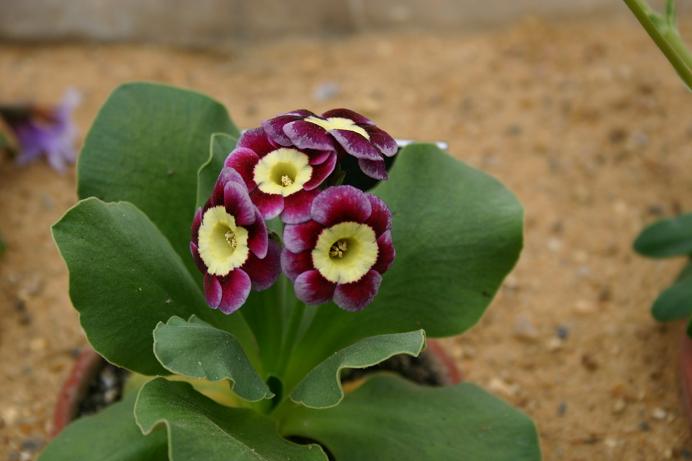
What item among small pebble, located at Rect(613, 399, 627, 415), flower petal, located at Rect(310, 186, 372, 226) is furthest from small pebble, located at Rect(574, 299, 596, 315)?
flower petal, located at Rect(310, 186, 372, 226)

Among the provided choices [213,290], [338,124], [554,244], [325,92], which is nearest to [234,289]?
[213,290]

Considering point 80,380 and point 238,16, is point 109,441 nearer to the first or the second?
point 80,380

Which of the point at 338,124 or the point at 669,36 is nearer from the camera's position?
the point at 338,124

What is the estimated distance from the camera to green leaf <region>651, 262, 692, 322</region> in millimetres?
1532

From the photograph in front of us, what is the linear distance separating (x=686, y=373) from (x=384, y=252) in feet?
2.64

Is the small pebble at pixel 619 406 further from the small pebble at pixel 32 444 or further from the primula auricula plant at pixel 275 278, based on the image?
the small pebble at pixel 32 444

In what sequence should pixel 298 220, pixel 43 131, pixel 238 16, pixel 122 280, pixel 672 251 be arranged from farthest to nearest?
pixel 238 16, pixel 43 131, pixel 672 251, pixel 122 280, pixel 298 220

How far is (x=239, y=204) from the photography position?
3.36ft

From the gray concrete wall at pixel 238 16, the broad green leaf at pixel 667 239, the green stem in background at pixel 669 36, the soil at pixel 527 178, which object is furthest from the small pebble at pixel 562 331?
the gray concrete wall at pixel 238 16

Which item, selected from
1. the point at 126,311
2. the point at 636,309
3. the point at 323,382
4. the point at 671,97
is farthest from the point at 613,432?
the point at 671,97

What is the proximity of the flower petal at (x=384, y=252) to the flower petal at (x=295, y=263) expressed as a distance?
84mm

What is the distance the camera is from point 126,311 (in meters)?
1.15

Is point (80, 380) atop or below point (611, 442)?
atop

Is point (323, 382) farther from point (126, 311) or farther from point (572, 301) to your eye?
point (572, 301)
